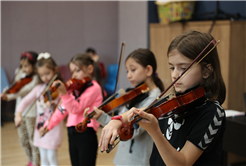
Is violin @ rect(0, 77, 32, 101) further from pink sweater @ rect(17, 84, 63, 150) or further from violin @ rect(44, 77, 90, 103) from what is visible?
violin @ rect(44, 77, 90, 103)

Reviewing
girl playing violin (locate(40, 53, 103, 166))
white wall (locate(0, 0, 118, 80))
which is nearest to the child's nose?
girl playing violin (locate(40, 53, 103, 166))

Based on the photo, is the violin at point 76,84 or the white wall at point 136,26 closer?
the violin at point 76,84

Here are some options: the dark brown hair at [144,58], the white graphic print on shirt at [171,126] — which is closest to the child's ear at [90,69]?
the dark brown hair at [144,58]

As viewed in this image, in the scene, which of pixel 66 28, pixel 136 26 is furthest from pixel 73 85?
pixel 136 26

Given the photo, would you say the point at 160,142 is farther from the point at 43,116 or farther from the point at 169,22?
the point at 169,22

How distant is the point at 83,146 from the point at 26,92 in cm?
64

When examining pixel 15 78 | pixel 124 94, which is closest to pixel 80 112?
pixel 124 94

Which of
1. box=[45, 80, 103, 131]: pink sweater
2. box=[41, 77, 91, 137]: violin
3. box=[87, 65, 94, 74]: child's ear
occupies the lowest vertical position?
box=[45, 80, 103, 131]: pink sweater

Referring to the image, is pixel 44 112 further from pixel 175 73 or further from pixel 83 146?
pixel 175 73

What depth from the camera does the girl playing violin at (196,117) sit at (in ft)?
2.94

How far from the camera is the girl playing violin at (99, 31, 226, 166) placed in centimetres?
90

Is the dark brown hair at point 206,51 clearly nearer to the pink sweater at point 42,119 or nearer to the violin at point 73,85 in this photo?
the violin at point 73,85

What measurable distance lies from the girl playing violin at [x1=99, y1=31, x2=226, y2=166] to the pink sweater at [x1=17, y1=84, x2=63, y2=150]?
126 cm

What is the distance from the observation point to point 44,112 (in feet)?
7.08
